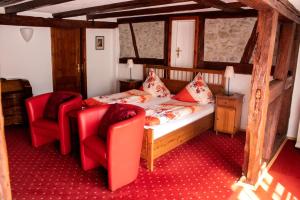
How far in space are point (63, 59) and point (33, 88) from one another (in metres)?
0.91

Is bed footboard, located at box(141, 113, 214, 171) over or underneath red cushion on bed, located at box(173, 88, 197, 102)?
underneath

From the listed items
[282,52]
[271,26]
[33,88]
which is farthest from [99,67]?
[271,26]

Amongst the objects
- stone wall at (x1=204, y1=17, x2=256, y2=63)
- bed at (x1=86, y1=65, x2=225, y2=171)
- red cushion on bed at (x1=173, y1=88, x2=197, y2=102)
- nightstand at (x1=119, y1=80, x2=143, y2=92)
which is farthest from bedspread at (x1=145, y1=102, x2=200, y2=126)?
nightstand at (x1=119, y1=80, x2=143, y2=92)

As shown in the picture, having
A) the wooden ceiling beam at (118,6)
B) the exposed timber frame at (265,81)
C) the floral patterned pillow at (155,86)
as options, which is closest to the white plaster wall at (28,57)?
the wooden ceiling beam at (118,6)

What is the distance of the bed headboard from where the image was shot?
16.6ft

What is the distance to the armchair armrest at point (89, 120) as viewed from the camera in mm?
3327

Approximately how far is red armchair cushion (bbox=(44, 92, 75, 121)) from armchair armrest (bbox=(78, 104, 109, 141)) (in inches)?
31.8

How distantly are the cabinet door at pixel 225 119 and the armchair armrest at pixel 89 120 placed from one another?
209 cm

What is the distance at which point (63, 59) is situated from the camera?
5.96m

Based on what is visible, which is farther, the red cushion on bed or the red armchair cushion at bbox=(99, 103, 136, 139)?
the red cushion on bed

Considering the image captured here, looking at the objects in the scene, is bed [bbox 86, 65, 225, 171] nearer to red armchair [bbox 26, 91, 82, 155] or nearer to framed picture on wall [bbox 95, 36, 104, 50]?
red armchair [bbox 26, 91, 82, 155]

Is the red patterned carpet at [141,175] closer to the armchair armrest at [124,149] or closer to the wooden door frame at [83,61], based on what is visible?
the armchair armrest at [124,149]

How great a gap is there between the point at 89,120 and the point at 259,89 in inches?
78.6

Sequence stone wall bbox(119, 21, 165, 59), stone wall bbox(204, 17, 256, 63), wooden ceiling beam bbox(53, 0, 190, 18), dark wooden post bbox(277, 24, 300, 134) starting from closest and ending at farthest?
1. wooden ceiling beam bbox(53, 0, 190, 18)
2. dark wooden post bbox(277, 24, 300, 134)
3. stone wall bbox(204, 17, 256, 63)
4. stone wall bbox(119, 21, 165, 59)
